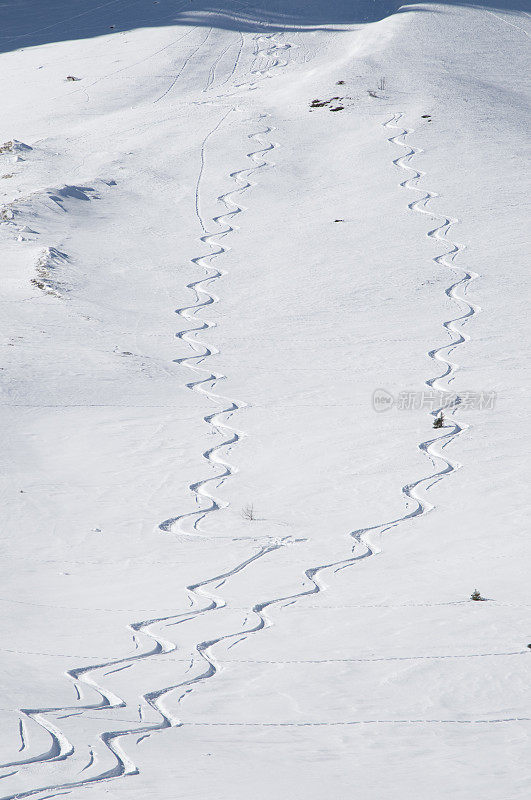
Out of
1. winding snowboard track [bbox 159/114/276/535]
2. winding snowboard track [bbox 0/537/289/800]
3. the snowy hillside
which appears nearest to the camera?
winding snowboard track [bbox 0/537/289/800]

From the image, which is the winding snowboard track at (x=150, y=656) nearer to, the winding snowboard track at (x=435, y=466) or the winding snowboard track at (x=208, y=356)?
the winding snowboard track at (x=208, y=356)

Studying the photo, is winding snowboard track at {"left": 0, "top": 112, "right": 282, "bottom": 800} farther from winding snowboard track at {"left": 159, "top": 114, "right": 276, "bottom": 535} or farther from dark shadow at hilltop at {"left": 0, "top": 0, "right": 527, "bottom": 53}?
dark shadow at hilltop at {"left": 0, "top": 0, "right": 527, "bottom": 53}

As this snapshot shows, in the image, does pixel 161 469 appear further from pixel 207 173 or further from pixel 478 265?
pixel 207 173

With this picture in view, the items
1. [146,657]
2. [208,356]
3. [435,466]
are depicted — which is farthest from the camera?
[208,356]

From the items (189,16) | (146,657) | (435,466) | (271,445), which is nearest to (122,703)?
(146,657)

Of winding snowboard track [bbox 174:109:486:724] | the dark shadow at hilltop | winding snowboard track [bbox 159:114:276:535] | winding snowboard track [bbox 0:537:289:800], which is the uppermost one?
the dark shadow at hilltop

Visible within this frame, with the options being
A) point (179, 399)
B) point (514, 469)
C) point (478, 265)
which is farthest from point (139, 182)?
point (514, 469)

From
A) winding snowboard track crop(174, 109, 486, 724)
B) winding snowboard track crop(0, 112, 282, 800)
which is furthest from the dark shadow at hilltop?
winding snowboard track crop(0, 112, 282, 800)

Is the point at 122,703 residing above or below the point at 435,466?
above

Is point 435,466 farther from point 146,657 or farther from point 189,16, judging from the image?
point 189,16
